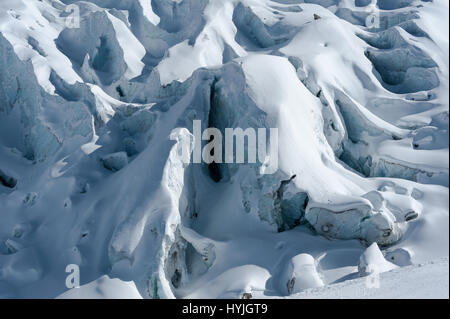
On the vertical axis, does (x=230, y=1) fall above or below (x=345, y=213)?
above

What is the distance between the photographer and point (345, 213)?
374 inches

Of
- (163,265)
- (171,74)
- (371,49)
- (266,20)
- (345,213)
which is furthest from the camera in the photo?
(266,20)

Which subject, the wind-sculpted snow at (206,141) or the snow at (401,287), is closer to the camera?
the snow at (401,287)

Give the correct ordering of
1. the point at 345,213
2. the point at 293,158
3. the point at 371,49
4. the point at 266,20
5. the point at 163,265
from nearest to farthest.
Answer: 1. the point at 163,265
2. the point at 345,213
3. the point at 293,158
4. the point at 371,49
5. the point at 266,20

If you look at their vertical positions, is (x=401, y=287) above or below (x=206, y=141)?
above

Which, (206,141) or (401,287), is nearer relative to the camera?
(401,287)

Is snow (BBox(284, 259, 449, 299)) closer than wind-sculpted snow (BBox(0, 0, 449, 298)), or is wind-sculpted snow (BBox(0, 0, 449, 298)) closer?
snow (BBox(284, 259, 449, 299))

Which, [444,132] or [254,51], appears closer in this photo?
[444,132]

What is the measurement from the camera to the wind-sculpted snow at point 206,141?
9.20 m

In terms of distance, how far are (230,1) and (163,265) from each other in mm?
7516

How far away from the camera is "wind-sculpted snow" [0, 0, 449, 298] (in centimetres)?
920

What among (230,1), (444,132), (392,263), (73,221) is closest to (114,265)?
(73,221)

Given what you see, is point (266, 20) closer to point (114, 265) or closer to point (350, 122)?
point (350, 122)

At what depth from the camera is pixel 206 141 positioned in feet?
34.9
